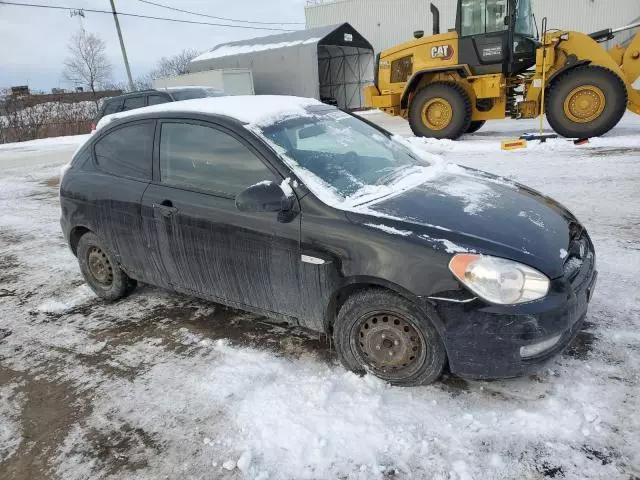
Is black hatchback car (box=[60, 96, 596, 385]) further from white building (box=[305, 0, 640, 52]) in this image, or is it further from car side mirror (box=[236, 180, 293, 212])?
white building (box=[305, 0, 640, 52])

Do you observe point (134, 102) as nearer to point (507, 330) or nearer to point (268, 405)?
point (268, 405)

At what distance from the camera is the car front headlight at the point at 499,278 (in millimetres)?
2332

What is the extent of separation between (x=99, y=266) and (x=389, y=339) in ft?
8.96

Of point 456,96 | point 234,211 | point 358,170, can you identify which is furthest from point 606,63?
point 234,211

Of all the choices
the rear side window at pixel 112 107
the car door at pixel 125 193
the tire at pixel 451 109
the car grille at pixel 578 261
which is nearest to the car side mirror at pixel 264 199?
the car door at pixel 125 193

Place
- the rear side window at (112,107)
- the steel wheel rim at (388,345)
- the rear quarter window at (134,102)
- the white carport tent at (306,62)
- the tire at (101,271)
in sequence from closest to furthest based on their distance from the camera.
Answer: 1. the steel wheel rim at (388,345)
2. the tire at (101,271)
3. the rear quarter window at (134,102)
4. the rear side window at (112,107)
5. the white carport tent at (306,62)

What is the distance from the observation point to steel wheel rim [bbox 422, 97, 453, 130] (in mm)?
11008

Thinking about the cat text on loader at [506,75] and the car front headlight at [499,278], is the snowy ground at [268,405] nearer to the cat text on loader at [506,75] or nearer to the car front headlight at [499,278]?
the car front headlight at [499,278]

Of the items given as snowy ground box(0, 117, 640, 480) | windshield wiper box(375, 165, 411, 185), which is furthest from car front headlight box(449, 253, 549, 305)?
windshield wiper box(375, 165, 411, 185)

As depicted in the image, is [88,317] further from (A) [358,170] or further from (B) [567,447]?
(B) [567,447]

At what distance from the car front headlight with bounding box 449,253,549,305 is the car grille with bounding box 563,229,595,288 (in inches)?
8.6

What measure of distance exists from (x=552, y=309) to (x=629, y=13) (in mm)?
34864

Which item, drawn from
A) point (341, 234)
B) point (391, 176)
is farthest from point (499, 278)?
point (391, 176)

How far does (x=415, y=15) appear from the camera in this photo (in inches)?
1315
